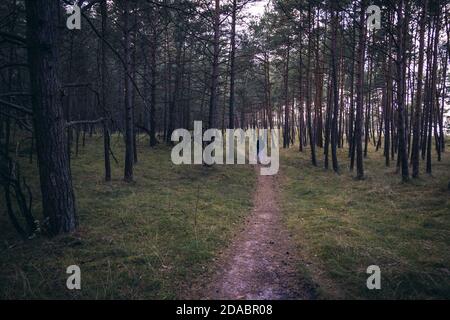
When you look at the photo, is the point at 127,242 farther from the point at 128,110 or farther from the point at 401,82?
the point at 401,82

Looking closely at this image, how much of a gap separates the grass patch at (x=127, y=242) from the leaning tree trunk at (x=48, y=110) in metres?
0.86

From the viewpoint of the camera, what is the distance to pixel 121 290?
5371mm

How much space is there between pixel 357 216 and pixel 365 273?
4.03m

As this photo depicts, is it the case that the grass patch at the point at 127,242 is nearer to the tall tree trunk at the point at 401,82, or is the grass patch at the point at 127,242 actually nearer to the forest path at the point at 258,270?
the forest path at the point at 258,270

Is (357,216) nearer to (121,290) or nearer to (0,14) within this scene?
(121,290)

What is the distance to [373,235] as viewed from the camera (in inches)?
308

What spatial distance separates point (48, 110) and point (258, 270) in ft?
18.0

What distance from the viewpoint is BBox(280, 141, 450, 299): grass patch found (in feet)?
18.0

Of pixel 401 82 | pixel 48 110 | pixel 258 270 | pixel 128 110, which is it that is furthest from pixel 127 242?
pixel 401 82

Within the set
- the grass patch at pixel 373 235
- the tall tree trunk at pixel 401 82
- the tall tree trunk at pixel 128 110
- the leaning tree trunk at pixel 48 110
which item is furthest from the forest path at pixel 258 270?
the tall tree trunk at pixel 401 82

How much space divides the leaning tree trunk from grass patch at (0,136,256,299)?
0.86m

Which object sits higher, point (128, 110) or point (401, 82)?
point (401, 82)

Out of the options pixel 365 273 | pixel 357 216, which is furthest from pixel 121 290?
pixel 357 216

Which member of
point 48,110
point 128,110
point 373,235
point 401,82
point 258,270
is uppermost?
point 401,82
